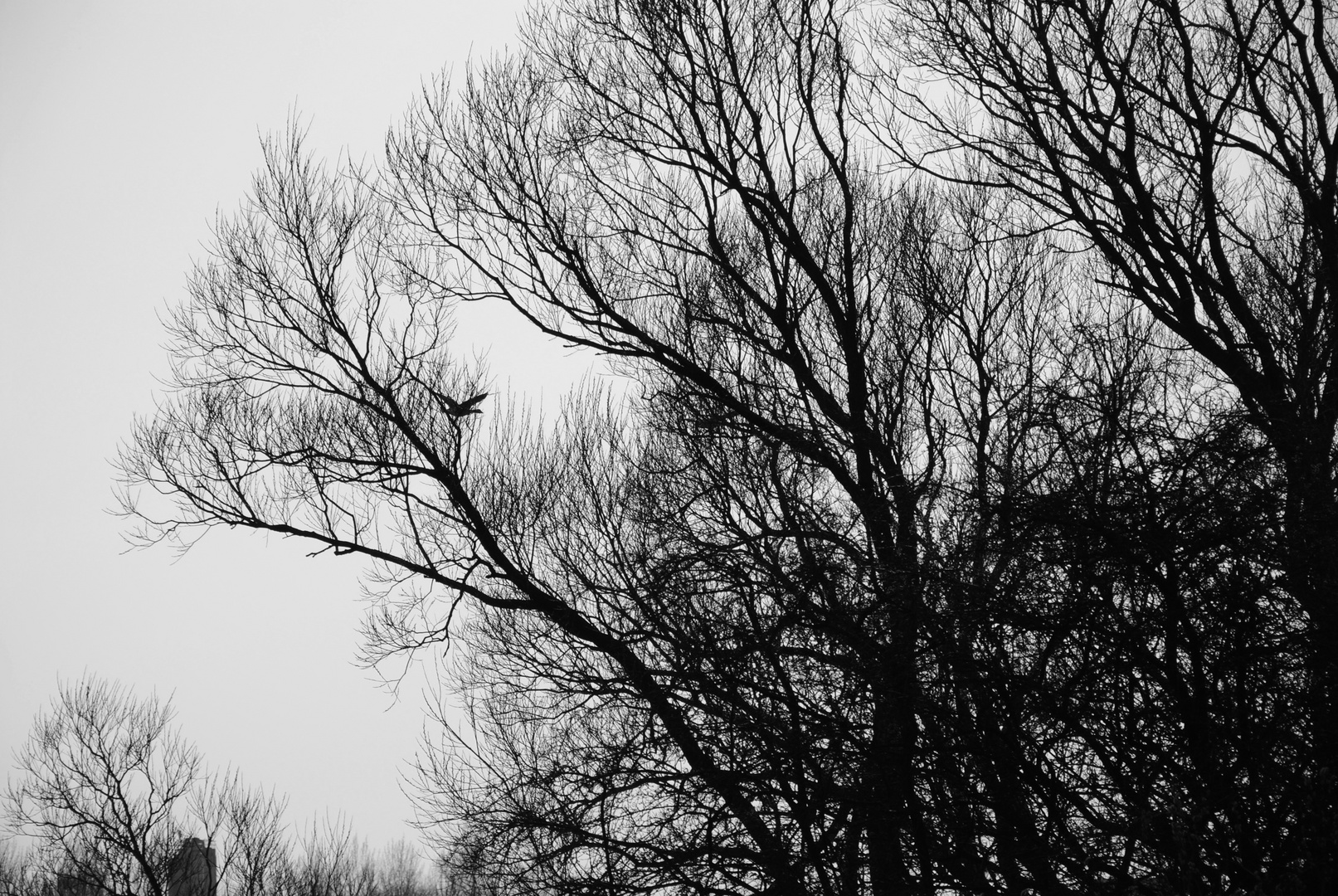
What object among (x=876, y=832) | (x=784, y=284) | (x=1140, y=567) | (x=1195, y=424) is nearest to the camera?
(x=1140, y=567)

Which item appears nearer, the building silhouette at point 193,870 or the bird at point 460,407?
the bird at point 460,407

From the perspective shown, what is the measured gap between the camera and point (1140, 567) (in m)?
3.59

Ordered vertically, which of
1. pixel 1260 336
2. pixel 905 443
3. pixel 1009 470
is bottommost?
pixel 1009 470

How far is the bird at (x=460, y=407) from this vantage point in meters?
8.36

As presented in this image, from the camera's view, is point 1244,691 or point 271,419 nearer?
point 1244,691

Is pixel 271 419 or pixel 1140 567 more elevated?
pixel 271 419

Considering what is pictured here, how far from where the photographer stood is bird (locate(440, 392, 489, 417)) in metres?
8.36

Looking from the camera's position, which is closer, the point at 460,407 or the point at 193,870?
the point at 460,407

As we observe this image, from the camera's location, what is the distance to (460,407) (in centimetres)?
838

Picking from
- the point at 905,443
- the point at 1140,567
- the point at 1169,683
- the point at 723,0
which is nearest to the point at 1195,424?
the point at 1140,567

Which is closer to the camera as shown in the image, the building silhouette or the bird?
the bird

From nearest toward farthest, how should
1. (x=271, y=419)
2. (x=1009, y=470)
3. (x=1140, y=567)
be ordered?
(x=1140, y=567) < (x=1009, y=470) < (x=271, y=419)

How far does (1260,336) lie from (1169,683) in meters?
2.49

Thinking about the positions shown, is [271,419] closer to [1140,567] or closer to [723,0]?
[723,0]
